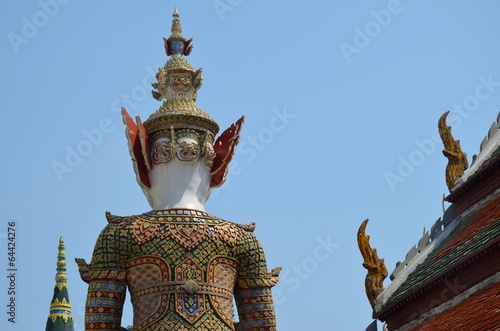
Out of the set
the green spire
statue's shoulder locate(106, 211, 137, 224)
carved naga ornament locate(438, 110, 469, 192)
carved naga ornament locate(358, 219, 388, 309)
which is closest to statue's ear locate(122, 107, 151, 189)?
statue's shoulder locate(106, 211, 137, 224)

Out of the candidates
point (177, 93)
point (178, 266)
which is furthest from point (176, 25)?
point (178, 266)

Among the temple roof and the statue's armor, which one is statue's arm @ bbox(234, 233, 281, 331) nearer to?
the statue's armor

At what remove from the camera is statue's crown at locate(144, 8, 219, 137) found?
1370 cm

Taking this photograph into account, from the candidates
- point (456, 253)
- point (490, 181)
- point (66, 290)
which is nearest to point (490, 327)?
point (456, 253)

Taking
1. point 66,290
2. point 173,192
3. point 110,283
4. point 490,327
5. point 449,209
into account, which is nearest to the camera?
point 490,327

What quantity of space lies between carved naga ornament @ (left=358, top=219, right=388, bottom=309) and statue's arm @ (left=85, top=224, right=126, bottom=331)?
415 centimetres

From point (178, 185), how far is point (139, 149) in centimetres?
85

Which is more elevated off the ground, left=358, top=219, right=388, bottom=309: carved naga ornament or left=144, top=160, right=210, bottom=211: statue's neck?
left=144, top=160, right=210, bottom=211: statue's neck

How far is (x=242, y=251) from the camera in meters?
13.3

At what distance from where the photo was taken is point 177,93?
1430 centimetres

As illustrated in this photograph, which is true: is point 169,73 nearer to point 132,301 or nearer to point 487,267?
point 132,301

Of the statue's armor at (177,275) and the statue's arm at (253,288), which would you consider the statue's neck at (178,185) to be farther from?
the statue's arm at (253,288)

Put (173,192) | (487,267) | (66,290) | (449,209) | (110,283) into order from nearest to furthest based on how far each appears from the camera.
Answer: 1. (487,267)
2. (110,283)
3. (173,192)
4. (449,209)
5. (66,290)

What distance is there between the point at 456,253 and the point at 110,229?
5111 millimetres
